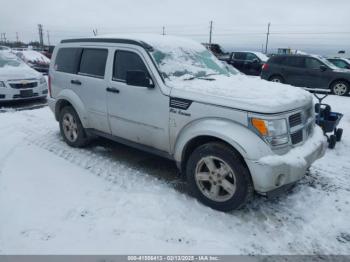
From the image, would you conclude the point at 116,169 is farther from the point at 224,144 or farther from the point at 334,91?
the point at 334,91

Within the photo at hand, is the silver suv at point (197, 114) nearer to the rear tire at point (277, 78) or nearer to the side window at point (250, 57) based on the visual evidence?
the rear tire at point (277, 78)

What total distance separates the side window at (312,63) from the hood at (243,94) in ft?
33.4

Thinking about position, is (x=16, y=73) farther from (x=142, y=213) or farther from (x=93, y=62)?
(x=142, y=213)

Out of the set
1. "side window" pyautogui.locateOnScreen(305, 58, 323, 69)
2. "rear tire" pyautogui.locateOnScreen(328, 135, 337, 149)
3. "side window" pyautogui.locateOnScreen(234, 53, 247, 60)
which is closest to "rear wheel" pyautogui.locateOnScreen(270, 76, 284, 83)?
"side window" pyautogui.locateOnScreen(305, 58, 323, 69)

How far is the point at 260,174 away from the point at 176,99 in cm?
134

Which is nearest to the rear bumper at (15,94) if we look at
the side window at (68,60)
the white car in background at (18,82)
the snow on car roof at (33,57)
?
the white car in background at (18,82)

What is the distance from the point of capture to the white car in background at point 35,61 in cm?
1547

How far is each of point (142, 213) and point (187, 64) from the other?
2154mm

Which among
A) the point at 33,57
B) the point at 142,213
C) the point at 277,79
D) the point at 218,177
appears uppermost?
the point at 33,57

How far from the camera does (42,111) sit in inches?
326

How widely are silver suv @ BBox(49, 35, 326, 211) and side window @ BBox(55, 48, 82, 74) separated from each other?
38mm

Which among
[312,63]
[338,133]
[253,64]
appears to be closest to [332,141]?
[338,133]

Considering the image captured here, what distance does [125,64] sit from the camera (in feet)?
14.4

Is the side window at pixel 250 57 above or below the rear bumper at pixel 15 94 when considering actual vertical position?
above
